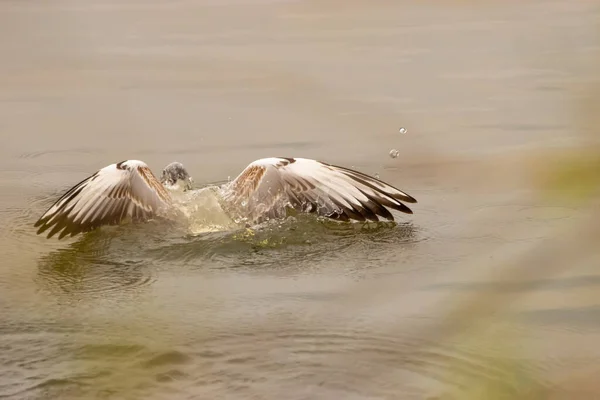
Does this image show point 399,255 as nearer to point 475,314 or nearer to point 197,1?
point 475,314

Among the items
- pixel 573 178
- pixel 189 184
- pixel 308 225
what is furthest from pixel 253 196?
pixel 573 178

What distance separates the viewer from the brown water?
1874 mm

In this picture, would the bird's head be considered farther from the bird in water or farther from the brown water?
the bird in water

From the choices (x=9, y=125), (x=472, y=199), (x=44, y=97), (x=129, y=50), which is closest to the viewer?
(x=472, y=199)

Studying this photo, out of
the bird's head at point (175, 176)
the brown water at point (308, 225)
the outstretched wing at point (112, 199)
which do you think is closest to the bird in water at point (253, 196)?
the outstretched wing at point (112, 199)

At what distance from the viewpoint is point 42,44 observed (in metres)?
13.0

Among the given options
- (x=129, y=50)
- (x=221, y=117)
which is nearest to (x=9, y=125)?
(x=221, y=117)

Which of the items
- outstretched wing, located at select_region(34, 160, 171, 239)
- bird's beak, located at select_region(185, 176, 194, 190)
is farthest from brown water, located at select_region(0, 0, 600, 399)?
bird's beak, located at select_region(185, 176, 194, 190)

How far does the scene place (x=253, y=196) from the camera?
718 cm

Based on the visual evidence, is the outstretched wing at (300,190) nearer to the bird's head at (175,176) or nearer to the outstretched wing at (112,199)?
the outstretched wing at (112,199)

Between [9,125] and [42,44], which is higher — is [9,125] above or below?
below

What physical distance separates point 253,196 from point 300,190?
32 cm

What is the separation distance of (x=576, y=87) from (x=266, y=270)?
458cm

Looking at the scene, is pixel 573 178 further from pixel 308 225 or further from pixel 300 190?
pixel 300 190
